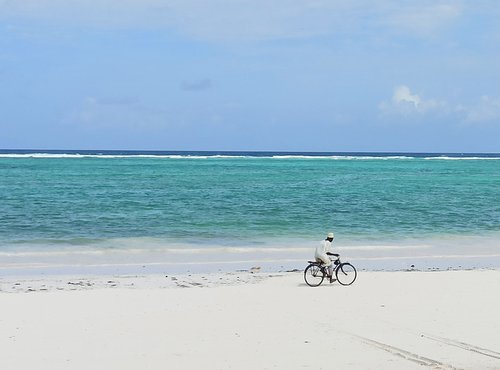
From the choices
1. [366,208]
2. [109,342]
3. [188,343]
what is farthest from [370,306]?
[366,208]

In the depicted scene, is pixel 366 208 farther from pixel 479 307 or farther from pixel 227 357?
pixel 227 357

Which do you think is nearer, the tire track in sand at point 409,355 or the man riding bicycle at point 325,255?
the tire track in sand at point 409,355

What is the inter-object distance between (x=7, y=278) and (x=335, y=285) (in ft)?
27.5

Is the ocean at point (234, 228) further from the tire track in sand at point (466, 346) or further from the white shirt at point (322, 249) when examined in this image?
the tire track in sand at point (466, 346)

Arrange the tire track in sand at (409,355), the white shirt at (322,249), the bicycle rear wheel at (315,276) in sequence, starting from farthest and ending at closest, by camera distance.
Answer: the white shirt at (322,249)
the bicycle rear wheel at (315,276)
the tire track in sand at (409,355)

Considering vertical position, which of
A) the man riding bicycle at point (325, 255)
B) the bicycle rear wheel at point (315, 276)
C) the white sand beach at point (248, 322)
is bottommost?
the white sand beach at point (248, 322)

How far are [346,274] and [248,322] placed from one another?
15.6 feet

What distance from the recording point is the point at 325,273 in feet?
53.5

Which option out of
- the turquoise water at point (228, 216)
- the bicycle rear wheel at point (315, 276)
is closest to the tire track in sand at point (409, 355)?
the bicycle rear wheel at point (315, 276)

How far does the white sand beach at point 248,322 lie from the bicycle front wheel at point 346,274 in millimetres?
190

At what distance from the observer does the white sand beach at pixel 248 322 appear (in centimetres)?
1014

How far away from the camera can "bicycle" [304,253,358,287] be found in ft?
53.5

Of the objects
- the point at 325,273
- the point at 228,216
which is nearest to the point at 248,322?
the point at 325,273

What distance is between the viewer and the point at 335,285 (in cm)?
1652
